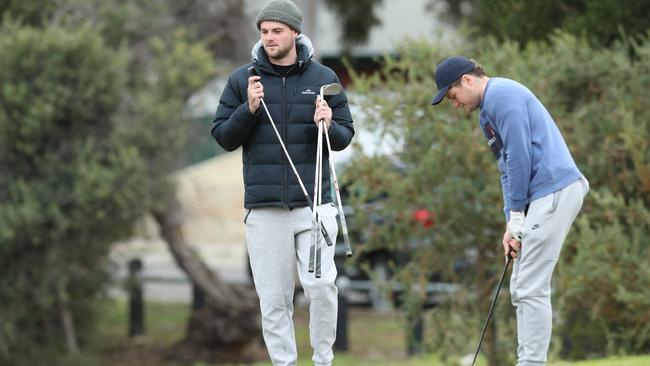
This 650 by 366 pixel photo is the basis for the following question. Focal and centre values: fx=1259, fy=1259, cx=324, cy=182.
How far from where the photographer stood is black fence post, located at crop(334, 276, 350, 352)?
13.6 m

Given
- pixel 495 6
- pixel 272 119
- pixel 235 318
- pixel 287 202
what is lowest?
pixel 235 318

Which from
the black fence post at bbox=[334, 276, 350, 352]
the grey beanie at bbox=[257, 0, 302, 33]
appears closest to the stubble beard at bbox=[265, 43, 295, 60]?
the grey beanie at bbox=[257, 0, 302, 33]

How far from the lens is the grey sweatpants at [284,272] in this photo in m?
6.02

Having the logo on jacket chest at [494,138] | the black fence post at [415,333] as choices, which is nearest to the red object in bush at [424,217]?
the black fence post at [415,333]

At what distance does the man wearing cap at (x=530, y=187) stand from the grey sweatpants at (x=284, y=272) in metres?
0.86

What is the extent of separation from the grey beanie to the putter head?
32cm

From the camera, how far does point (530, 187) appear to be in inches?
236

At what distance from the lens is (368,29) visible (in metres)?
17.4

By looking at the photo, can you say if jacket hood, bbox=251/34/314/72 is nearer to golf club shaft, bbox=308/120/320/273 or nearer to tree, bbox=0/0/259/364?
golf club shaft, bbox=308/120/320/273

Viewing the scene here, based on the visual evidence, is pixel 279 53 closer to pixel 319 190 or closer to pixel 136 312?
pixel 319 190

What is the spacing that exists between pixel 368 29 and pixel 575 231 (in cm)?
877

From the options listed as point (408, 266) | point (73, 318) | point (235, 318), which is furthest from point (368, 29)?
point (408, 266)

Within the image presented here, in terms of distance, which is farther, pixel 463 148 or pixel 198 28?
pixel 198 28

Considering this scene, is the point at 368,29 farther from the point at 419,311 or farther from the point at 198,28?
the point at 419,311
